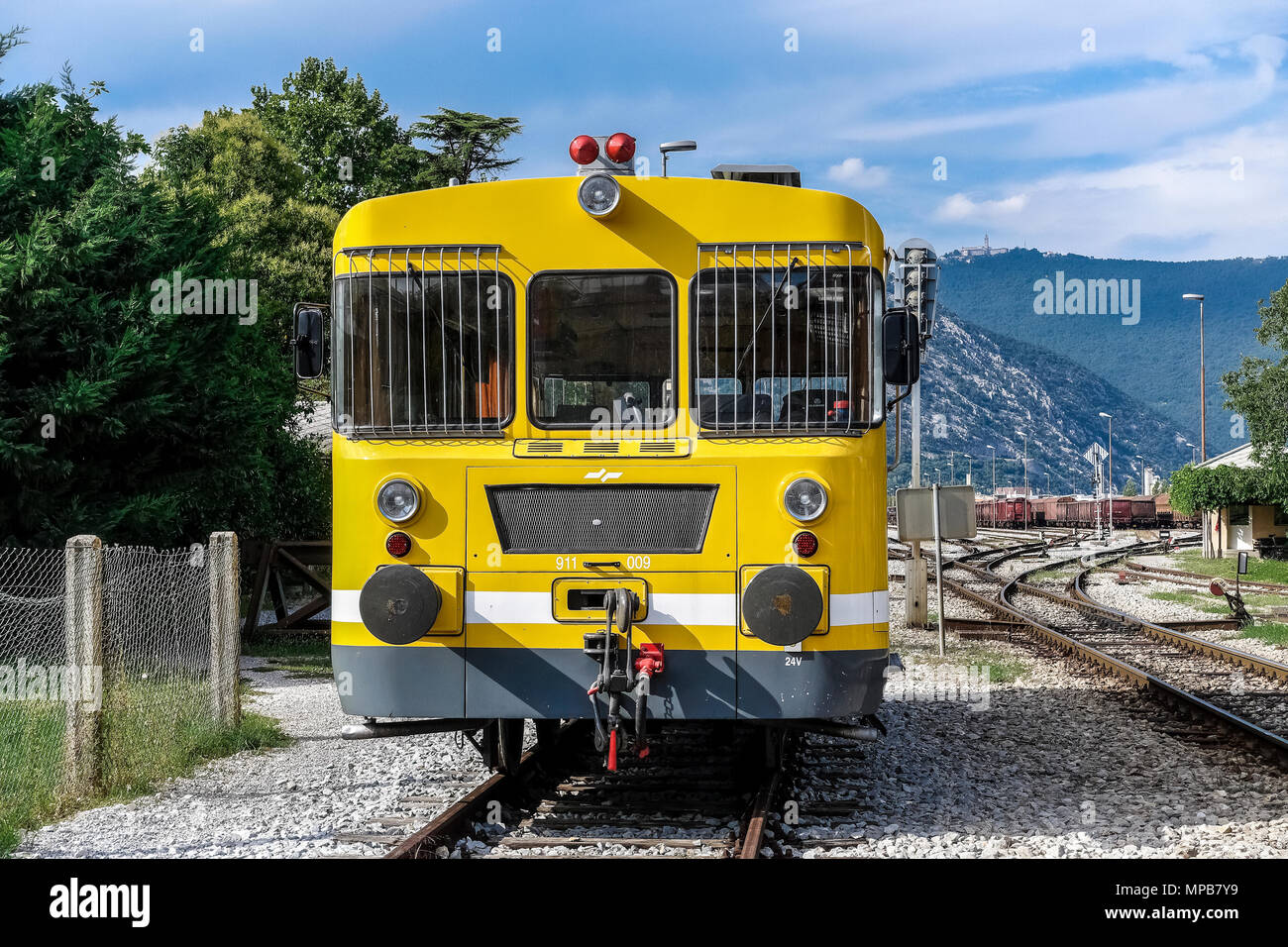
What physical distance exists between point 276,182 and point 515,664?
26395mm

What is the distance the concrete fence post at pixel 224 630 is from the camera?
10.3m

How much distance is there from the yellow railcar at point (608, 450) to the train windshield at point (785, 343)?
0.01 m

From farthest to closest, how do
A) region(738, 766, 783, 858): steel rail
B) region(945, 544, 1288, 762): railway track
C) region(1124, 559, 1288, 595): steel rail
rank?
region(1124, 559, 1288, 595): steel rail < region(945, 544, 1288, 762): railway track < region(738, 766, 783, 858): steel rail


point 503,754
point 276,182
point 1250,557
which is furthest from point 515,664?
point 1250,557

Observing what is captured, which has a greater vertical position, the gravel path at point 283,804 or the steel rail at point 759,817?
the steel rail at point 759,817

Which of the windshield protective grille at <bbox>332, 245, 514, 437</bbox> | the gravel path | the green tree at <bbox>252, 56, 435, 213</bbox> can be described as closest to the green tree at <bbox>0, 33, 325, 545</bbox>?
the gravel path

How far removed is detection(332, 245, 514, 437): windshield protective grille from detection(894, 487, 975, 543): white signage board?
949 centimetres

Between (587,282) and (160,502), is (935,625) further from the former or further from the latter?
(587,282)

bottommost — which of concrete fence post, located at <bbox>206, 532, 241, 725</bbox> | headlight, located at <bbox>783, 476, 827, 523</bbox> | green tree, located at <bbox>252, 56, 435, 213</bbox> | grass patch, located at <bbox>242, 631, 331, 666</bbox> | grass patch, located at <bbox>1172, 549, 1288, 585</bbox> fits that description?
grass patch, located at <bbox>1172, 549, 1288, 585</bbox>

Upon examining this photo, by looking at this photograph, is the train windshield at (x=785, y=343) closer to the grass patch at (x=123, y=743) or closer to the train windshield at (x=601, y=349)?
the train windshield at (x=601, y=349)

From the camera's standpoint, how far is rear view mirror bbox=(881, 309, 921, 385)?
22.2ft

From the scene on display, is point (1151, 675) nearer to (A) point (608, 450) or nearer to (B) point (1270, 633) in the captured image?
(B) point (1270, 633)

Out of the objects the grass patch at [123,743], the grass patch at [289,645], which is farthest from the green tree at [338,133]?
the grass patch at [123,743]

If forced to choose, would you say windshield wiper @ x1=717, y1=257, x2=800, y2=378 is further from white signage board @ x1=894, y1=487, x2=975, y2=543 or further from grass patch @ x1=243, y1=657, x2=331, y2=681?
grass patch @ x1=243, y1=657, x2=331, y2=681
